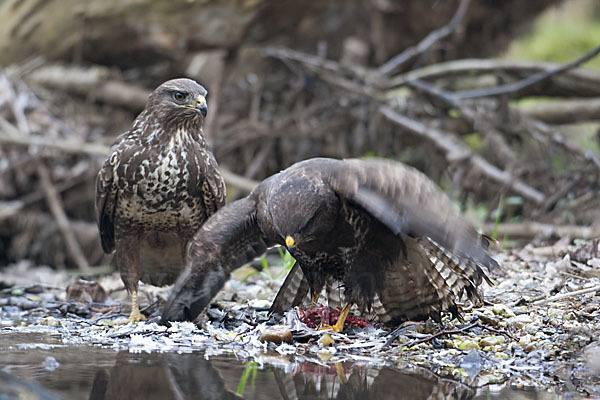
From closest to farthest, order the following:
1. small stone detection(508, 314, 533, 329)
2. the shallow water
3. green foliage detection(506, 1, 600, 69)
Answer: the shallow water
small stone detection(508, 314, 533, 329)
green foliage detection(506, 1, 600, 69)

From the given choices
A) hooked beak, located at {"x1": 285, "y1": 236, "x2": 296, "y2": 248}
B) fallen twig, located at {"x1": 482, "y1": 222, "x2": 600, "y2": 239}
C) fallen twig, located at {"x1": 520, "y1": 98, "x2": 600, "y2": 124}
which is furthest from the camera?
fallen twig, located at {"x1": 520, "y1": 98, "x2": 600, "y2": 124}

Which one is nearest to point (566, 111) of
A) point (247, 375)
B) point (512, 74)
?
point (512, 74)

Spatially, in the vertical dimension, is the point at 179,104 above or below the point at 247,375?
above

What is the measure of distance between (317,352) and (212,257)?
0.80m

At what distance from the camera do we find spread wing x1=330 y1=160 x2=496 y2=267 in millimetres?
3283

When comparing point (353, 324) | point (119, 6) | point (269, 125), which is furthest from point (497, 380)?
point (119, 6)

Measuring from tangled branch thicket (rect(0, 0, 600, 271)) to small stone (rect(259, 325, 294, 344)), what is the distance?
390 cm

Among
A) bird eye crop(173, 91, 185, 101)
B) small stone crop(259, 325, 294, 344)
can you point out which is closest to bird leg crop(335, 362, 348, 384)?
small stone crop(259, 325, 294, 344)

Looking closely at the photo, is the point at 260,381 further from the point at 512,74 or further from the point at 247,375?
the point at 512,74

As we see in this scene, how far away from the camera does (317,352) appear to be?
11.9ft

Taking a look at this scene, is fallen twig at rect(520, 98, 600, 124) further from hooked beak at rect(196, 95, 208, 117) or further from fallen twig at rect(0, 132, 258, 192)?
hooked beak at rect(196, 95, 208, 117)

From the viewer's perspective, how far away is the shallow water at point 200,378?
2.64 m

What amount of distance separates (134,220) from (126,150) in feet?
1.45

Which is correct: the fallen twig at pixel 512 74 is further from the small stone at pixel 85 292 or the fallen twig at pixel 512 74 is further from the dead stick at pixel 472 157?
the small stone at pixel 85 292
